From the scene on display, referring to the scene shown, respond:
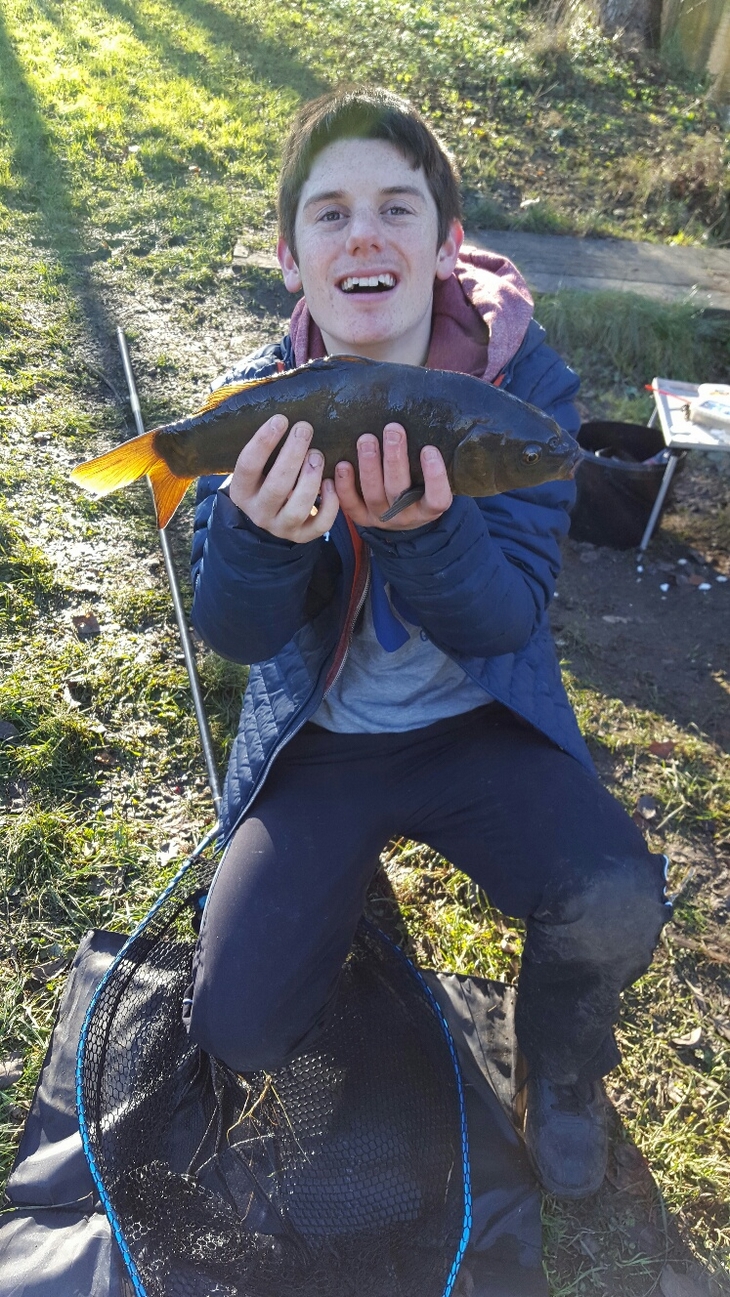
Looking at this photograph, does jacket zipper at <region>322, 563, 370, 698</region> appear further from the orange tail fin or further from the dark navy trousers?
the orange tail fin

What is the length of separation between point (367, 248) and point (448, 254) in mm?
441

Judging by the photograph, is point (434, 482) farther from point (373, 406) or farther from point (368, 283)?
point (368, 283)

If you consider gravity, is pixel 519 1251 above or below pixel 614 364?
below

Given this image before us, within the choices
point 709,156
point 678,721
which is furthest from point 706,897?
point 709,156

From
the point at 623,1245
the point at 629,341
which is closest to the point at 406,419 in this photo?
the point at 623,1245

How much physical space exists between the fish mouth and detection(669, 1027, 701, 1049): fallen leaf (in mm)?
2339

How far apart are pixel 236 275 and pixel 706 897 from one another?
5.64 metres

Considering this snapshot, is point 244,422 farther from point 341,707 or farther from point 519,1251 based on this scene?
point 519,1251

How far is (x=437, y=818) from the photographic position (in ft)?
7.65

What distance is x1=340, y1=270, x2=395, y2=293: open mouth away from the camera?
2.24 m

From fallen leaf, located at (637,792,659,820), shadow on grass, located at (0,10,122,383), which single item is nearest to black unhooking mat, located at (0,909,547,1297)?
fallen leaf, located at (637,792,659,820)

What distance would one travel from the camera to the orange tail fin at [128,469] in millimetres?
1990

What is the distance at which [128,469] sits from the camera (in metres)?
2.04

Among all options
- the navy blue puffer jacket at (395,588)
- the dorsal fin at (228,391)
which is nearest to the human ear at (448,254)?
the navy blue puffer jacket at (395,588)
